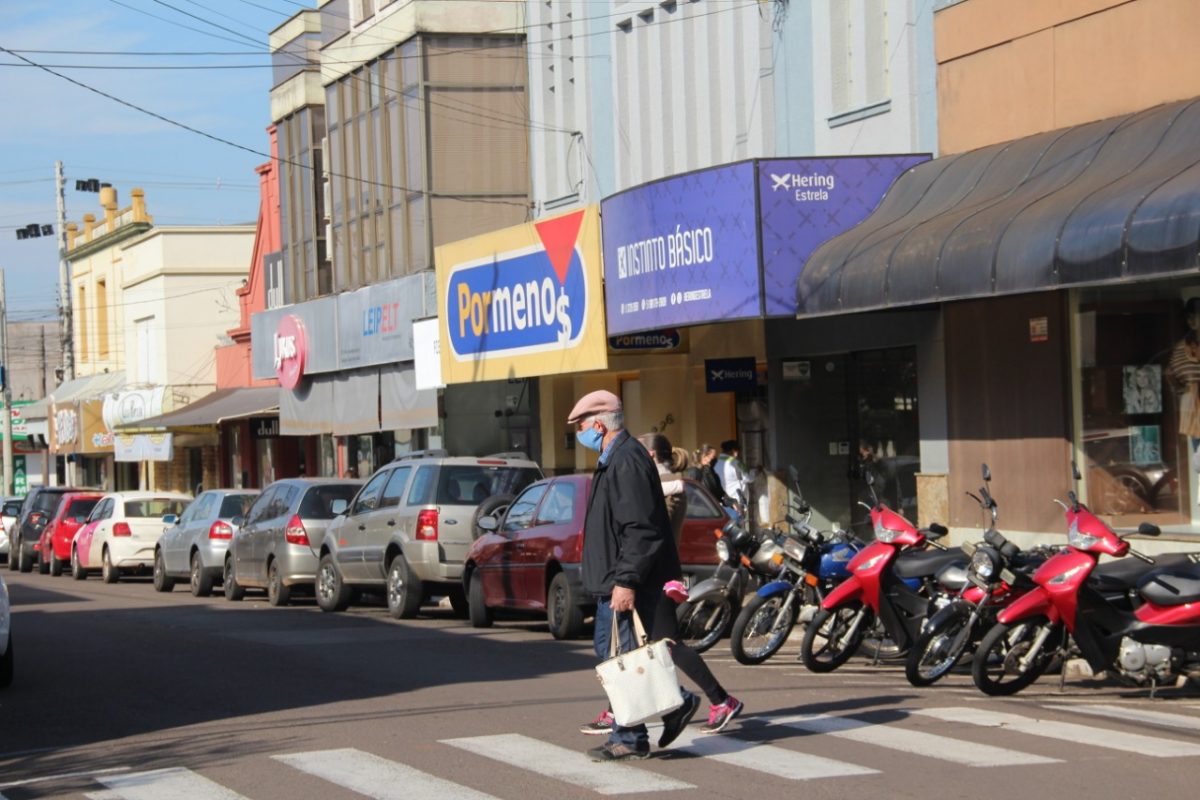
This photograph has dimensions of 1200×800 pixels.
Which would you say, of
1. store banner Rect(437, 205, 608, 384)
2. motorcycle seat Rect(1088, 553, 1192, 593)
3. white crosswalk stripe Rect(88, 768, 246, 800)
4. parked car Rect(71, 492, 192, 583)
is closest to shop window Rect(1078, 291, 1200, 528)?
motorcycle seat Rect(1088, 553, 1192, 593)

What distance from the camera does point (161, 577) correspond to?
26.0 meters

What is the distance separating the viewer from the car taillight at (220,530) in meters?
24.4

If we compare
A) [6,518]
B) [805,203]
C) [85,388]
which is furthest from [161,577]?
[85,388]

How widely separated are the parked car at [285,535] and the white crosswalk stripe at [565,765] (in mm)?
11810

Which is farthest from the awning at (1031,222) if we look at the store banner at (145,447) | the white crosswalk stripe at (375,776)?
the store banner at (145,447)

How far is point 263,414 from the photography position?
38.9 m

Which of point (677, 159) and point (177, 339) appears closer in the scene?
point (677, 159)

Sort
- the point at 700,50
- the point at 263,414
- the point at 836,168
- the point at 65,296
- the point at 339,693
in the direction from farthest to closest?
the point at 65,296 < the point at 263,414 < the point at 700,50 < the point at 836,168 < the point at 339,693

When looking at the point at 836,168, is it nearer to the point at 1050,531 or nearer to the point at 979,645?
the point at 1050,531

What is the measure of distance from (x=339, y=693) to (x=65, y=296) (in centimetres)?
4235

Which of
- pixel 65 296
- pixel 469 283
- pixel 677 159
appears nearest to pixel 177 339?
pixel 65 296

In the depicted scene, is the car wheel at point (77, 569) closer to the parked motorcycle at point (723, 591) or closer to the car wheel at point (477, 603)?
the car wheel at point (477, 603)

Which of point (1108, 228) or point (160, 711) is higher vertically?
point (1108, 228)

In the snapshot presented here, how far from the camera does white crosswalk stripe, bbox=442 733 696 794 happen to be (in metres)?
8.20
